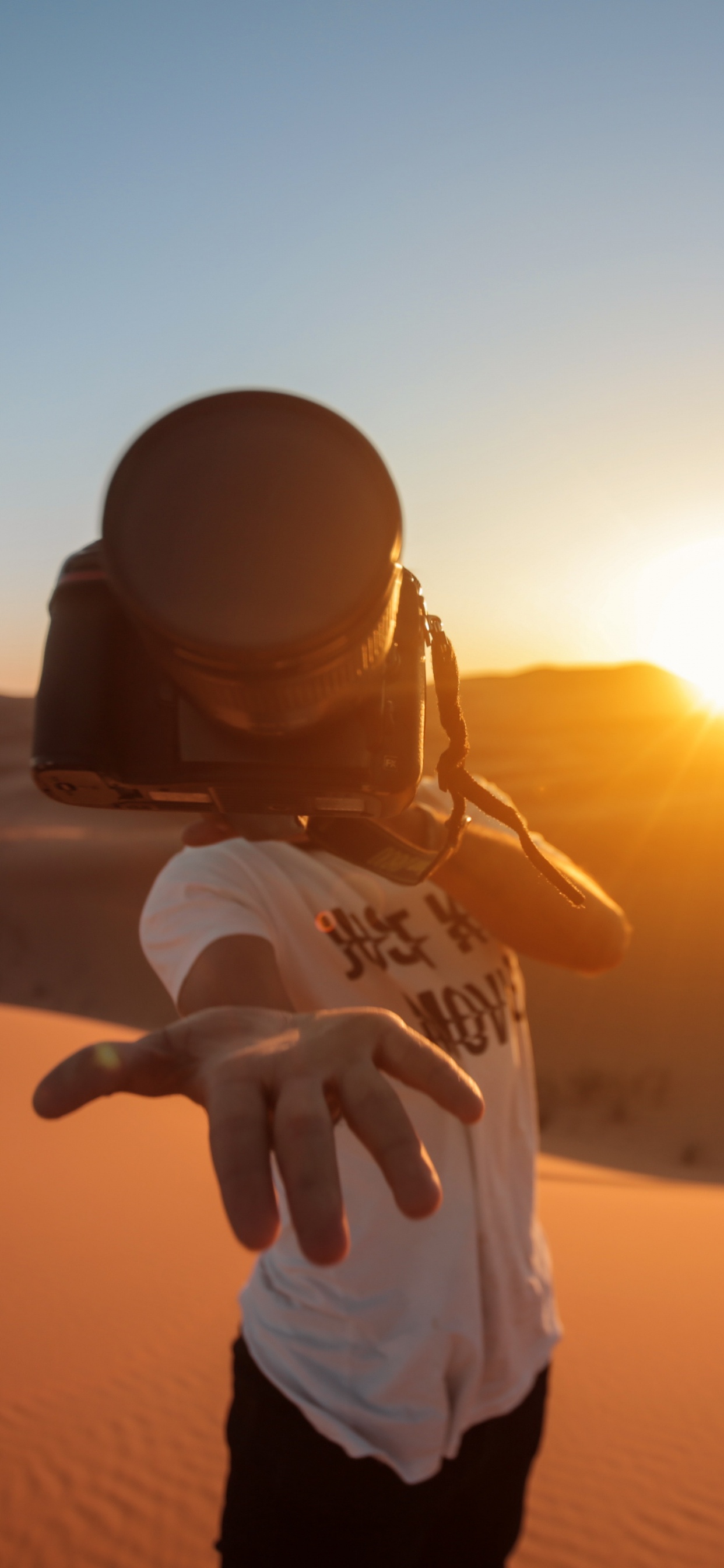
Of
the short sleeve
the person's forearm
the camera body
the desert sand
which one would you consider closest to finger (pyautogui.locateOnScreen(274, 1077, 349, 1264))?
the camera body

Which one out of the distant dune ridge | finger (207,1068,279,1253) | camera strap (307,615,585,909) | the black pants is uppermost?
camera strap (307,615,585,909)

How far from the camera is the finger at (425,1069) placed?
0.78m

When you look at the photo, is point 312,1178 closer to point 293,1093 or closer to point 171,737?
point 293,1093

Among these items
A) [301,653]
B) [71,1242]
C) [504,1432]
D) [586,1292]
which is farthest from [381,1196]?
[71,1242]

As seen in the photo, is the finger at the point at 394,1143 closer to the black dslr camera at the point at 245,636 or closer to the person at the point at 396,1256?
the black dslr camera at the point at 245,636

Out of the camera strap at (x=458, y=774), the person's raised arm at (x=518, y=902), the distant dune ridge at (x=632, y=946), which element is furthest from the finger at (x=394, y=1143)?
the distant dune ridge at (x=632, y=946)

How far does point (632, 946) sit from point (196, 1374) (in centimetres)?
1067

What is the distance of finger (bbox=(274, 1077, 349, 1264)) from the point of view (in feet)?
2.16

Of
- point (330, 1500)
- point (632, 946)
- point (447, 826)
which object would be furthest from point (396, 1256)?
point (632, 946)

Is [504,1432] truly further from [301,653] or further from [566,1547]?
[566,1547]

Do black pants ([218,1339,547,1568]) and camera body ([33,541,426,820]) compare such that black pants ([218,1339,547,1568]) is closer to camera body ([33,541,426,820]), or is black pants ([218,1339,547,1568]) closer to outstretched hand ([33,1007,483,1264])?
outstretched hand ([33,1007,483,1264])

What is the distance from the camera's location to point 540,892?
1812mm

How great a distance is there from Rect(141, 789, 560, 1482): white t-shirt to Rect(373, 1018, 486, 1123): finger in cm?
83

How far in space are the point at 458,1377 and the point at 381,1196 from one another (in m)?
0.38
